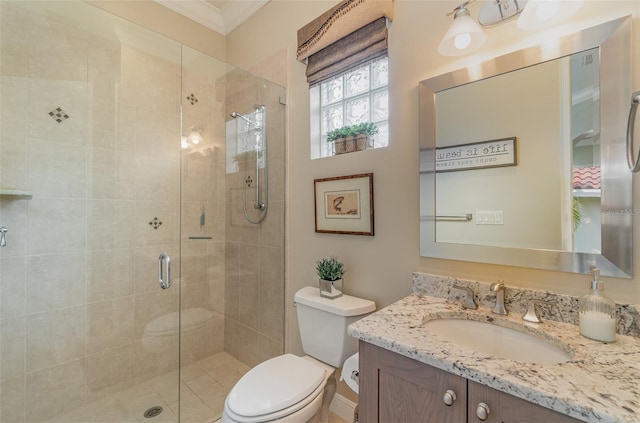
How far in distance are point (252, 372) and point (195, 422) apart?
29.3 inches

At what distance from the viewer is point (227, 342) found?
2.17 meters

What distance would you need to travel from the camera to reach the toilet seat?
3.41ft

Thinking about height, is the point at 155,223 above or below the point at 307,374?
above

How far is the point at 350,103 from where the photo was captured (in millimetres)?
1772

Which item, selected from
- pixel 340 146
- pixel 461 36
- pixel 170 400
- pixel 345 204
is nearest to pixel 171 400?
pixel 170 400

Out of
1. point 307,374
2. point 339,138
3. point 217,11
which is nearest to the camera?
point 307,374

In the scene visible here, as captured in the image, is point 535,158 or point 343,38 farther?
point 343,38

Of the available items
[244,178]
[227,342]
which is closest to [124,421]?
[227,342]

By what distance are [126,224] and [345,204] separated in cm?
149

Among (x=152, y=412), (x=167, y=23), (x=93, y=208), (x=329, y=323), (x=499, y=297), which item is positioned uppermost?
(x=167, y=23)

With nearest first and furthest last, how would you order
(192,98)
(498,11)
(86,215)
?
(498,11) → (86,215) → (192,98)

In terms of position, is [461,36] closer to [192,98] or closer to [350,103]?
[350,103]

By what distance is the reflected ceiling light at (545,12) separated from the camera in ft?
3.08

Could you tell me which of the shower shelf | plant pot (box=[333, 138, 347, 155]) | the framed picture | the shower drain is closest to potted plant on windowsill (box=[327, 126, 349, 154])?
plant pot (box=[333, 138, 347, 155])
